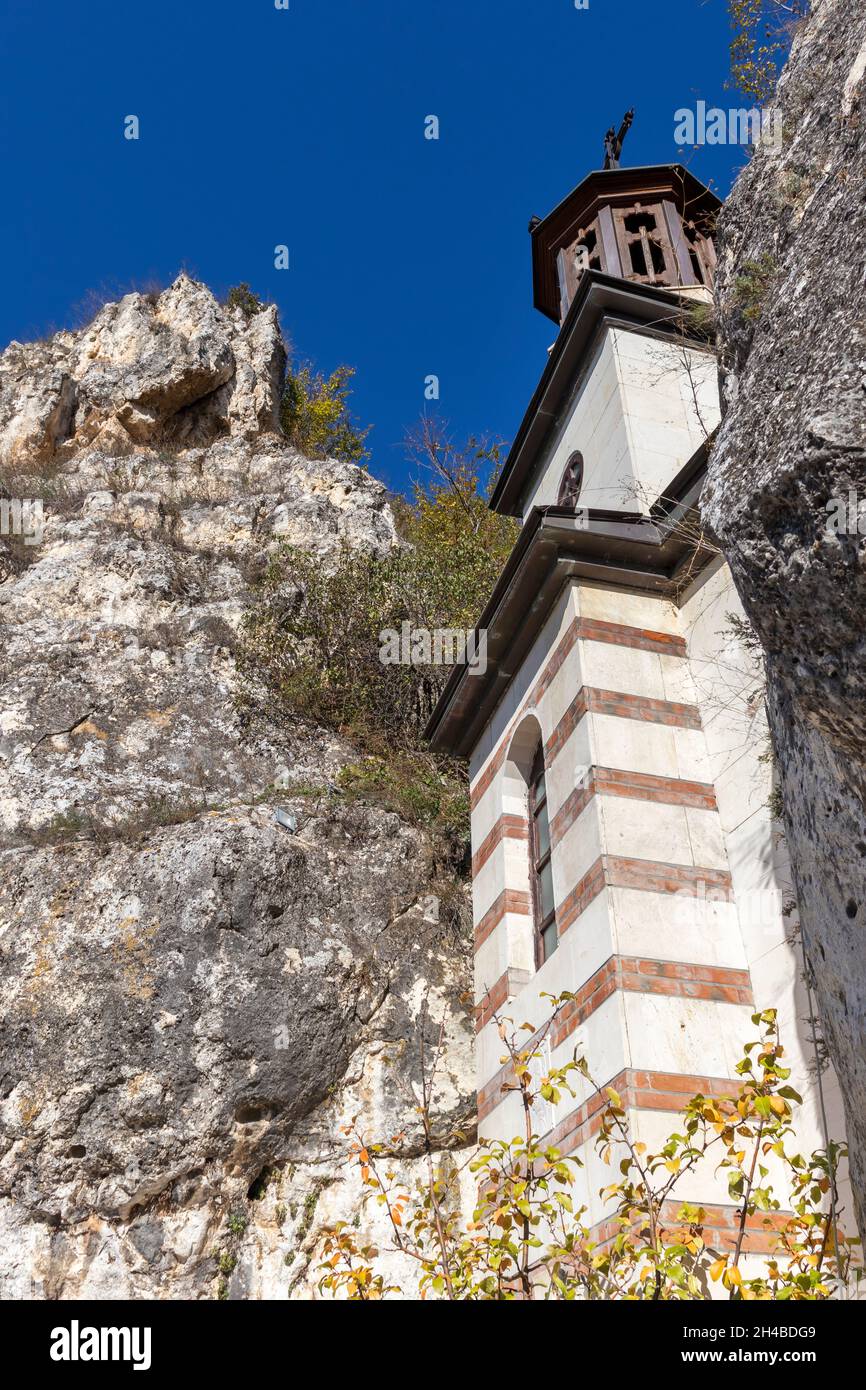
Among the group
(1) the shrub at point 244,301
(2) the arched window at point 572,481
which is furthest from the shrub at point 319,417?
(2) the arched window at point 572,481

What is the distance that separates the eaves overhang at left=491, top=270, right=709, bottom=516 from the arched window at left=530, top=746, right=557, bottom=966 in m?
4.62

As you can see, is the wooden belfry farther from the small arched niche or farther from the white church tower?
the small arched niche

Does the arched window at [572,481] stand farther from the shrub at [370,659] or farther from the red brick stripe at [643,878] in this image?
the red brick stripe at [643,878]

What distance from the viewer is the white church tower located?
6.64 meters

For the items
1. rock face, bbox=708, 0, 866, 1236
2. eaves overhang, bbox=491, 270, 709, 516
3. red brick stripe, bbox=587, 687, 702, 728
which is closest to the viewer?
rock face, bbox=708, 0, 866, 1236

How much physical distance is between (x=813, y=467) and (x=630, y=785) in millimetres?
4524

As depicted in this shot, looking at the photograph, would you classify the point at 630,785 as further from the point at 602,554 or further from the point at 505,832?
the point at 602,554

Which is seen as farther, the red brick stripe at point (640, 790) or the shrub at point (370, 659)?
the shrub at point (370, 659)

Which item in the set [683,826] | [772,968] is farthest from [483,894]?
[772,968]

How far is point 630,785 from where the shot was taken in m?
7.62

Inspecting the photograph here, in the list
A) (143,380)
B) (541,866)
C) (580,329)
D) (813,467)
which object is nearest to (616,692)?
(541,866)

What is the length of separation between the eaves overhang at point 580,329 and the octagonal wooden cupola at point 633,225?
2493mm

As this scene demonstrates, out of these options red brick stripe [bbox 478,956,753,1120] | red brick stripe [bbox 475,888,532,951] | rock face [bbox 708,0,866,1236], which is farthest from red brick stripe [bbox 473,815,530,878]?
rock face [bbox 708,0,866,1236]

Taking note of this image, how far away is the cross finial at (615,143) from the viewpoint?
53.1 feet
